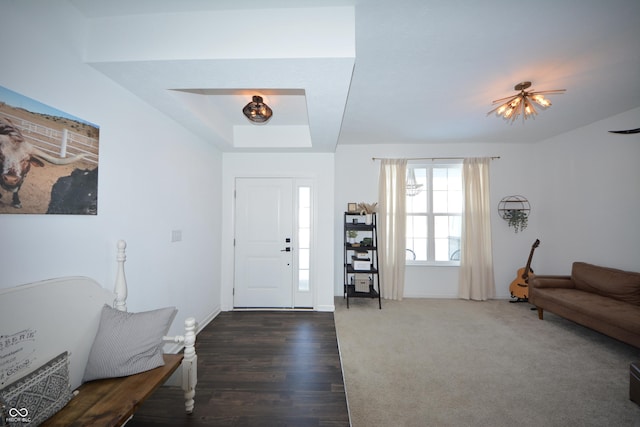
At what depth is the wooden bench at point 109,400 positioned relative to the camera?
3.73ft

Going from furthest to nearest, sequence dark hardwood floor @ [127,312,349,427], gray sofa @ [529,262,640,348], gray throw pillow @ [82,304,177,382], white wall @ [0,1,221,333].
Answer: gray sofa @ [529,262,640,348]
dark hardwood floor @ [127,312,349,427]
gray throw pillow @ [82,304,177,382]
white wall @ [0,1,221,333]

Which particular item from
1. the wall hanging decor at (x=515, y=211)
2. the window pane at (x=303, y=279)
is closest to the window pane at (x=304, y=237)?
the window pane at (x=303, y=279)

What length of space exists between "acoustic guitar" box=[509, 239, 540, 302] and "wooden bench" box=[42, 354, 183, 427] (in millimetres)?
4899

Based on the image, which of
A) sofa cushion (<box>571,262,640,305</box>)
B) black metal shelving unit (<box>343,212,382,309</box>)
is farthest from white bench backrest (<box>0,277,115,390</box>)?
sofa cushion (<box>571,262,640,305</box>)

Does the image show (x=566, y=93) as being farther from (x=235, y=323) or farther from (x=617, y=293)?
(x=235, y=323)

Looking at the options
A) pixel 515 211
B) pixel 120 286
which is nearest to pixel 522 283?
pixel 515 211

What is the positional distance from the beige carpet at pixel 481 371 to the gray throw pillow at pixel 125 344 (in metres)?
1.45

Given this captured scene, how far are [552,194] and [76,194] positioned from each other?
6011mm

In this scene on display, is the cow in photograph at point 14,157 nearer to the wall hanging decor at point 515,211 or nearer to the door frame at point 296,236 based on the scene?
the door frame at point 296,236

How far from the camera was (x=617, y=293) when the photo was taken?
113 inches

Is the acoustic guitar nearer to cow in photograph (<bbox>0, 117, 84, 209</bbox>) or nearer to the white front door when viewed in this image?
the white front door

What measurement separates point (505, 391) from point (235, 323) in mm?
2974

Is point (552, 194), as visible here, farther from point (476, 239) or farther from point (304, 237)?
point (304, 237)

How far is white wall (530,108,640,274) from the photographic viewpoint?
3068mm
